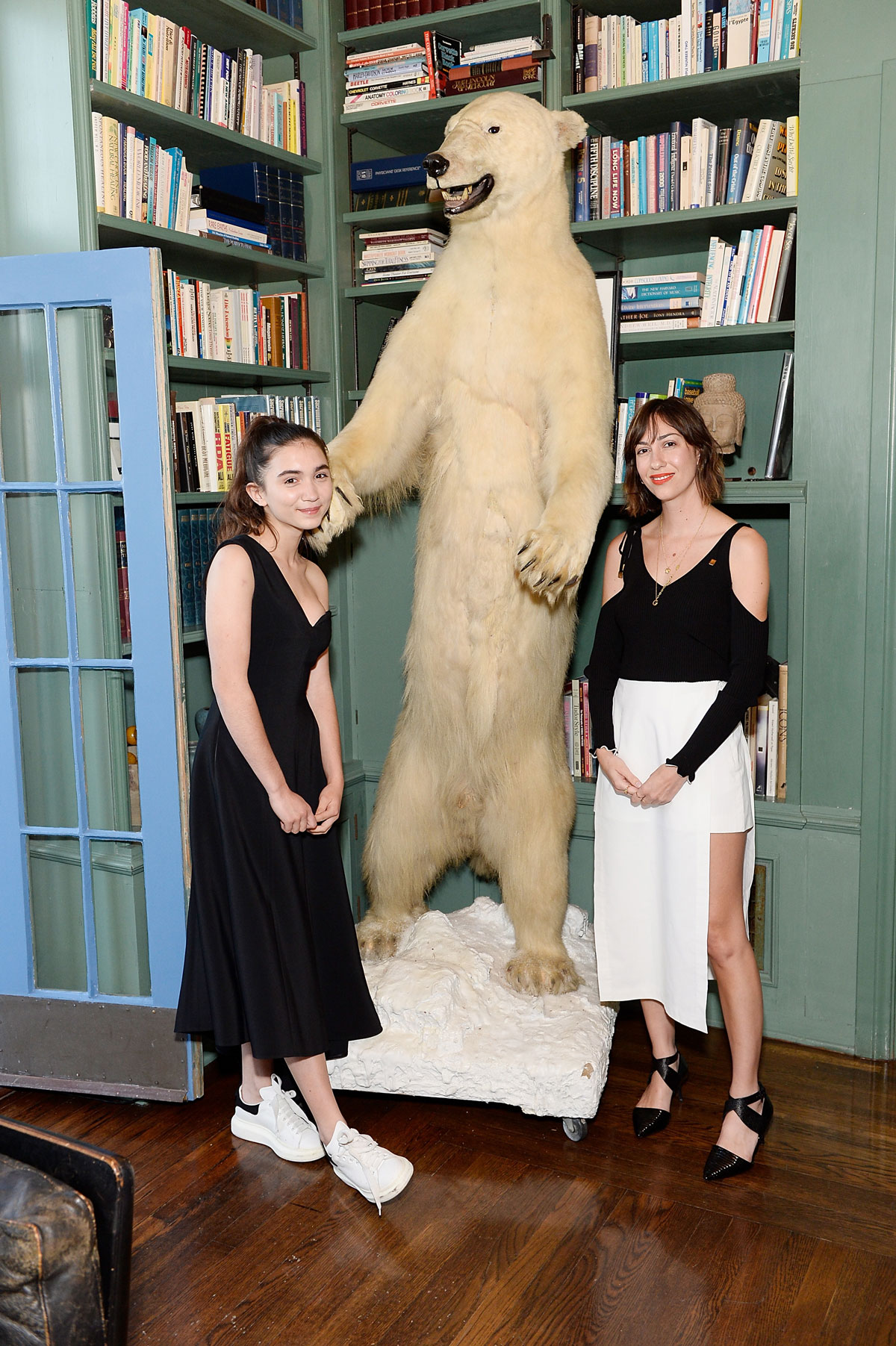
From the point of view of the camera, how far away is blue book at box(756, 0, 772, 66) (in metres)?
2.46

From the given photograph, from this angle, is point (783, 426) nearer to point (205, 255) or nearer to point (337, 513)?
point (337, 513)

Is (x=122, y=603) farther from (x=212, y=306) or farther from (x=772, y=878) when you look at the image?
(x=772, y=878)

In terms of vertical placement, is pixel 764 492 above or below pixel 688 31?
below

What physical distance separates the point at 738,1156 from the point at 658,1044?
10.3 inches

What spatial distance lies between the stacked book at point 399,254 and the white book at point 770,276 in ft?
2.84

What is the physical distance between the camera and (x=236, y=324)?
2.79 metres

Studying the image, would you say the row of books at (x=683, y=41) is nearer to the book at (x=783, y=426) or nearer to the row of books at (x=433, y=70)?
the row of books at (x=433, y=70)

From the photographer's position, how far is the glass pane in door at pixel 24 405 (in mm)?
2307

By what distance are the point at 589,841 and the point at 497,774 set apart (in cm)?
54

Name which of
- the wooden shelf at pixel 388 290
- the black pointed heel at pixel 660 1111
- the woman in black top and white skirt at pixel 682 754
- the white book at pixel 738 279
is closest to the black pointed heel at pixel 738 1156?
the woman in black top and white skirt at pixel 682 754

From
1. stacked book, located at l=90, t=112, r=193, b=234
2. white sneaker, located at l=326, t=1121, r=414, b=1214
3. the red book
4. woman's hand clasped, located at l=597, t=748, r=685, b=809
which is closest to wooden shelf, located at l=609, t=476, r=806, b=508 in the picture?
woman's hand clasped, located at l=597, t=748, r=685, b=809

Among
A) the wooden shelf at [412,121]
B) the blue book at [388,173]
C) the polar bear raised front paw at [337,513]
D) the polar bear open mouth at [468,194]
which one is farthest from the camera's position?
the blue book at [388,173]

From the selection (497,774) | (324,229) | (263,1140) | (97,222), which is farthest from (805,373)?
(263,1140)

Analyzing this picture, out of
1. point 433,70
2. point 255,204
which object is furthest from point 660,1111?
point 433,70
